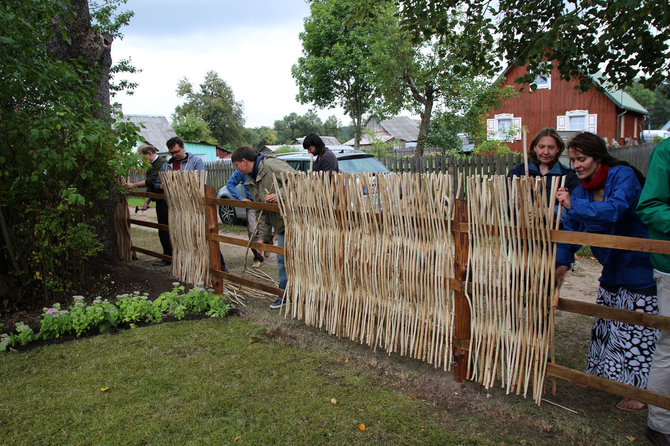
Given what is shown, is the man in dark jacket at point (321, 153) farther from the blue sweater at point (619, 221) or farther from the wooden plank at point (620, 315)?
the wooden plank at point (620, 315)

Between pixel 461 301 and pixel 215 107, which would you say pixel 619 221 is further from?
pixel 215 107

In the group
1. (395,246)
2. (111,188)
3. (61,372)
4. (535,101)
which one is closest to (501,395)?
(395,246)

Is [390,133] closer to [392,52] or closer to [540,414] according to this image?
[392,52]

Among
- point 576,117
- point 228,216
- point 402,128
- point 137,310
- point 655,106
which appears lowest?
point 137,310

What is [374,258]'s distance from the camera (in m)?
3.60

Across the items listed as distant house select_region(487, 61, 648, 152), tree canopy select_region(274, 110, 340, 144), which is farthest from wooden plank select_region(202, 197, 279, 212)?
tree canopy select_region(274, 110, 340, 144)

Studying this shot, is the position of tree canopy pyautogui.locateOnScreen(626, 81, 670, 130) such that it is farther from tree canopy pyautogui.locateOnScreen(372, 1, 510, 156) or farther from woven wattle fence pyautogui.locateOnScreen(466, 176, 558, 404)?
woven wattle fence pyautogui.locateOnScreen(466, 176, 558, 404)

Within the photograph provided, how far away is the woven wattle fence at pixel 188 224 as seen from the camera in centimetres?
536

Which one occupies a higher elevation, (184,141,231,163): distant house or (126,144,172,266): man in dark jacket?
(184,141,231,163): distant house

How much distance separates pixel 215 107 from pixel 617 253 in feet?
234

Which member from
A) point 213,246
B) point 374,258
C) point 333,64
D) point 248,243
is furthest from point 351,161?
point 333,64

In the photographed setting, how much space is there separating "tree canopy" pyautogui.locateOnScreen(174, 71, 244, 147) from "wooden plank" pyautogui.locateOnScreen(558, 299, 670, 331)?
233 ft

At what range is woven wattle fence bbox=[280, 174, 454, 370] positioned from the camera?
3.20 metres

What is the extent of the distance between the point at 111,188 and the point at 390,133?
53157 millimetres
